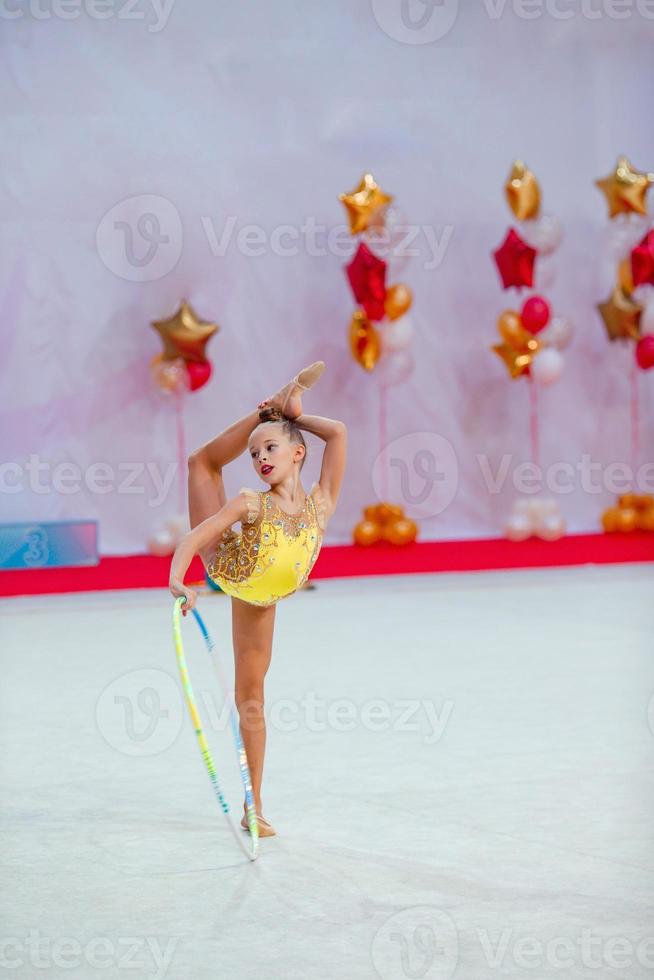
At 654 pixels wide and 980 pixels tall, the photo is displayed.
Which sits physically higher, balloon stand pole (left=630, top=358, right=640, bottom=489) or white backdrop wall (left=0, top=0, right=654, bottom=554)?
white backdrop wall (left=0, top=0, right=654, bottom=554)

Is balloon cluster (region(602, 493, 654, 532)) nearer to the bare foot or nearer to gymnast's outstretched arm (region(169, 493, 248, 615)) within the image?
the bare foot

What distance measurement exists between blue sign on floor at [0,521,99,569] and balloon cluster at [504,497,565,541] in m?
2.61

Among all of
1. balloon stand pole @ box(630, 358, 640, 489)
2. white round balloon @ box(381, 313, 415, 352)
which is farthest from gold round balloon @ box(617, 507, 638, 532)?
white round balloon @ box(381, 313, 415, 352)

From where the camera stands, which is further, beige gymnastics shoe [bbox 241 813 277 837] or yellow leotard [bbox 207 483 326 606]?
beige gymnastics shoe [bbox 241 813 277 837]

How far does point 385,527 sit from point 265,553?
527 cm

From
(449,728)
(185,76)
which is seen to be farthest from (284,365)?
(449,728)

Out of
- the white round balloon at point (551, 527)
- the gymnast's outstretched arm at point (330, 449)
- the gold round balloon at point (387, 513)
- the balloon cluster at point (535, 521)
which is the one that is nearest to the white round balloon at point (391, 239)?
the gold round balloon at point (387, 513)

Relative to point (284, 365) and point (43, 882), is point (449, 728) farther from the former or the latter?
point (284, 365)

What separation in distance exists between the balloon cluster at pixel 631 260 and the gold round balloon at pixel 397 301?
4.58 feet

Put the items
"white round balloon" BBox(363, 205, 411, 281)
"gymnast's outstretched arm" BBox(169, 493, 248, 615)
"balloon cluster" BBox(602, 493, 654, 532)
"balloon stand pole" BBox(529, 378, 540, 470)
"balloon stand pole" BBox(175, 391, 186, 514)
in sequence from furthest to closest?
"balloon stand pole" BBox(529, 378, 540, 470)
"balloon cluster" BBox(602, 493, 654, 532)
"balloon stand pole" BBox(175, 391, 186, 514)
"white round balloon" BBox(363, 205, 411, 281)
"gymnast's outstretched arm" BBox(169, 493, 248, 615)

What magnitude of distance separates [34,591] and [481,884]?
15.7ft

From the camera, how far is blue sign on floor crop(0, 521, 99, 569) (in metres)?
7.61

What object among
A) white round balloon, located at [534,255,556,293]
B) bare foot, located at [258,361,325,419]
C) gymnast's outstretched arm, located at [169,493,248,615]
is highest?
white round balloon, located at [534,255,556,293]

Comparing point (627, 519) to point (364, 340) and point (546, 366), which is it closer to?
point (546, 366)
